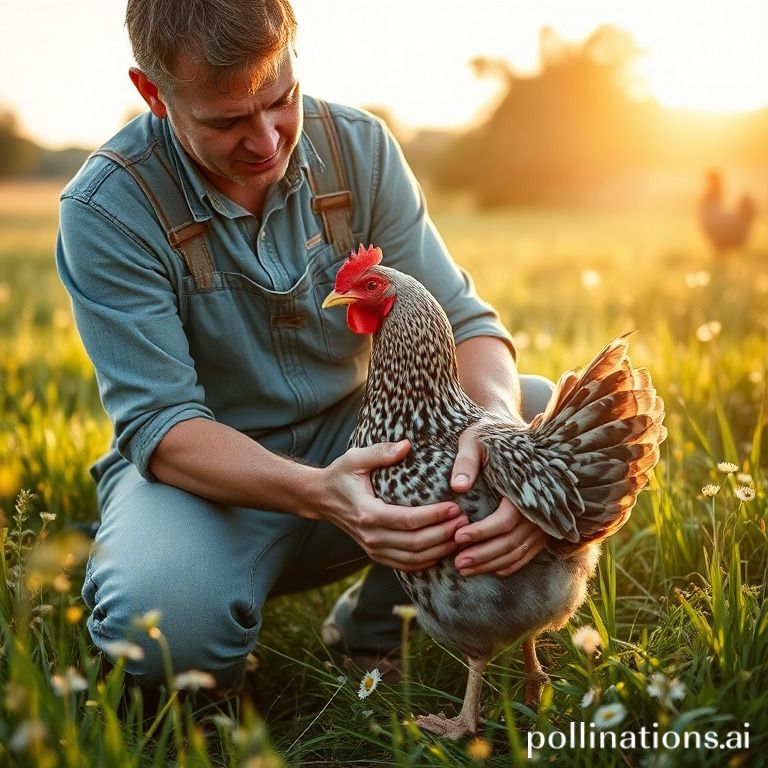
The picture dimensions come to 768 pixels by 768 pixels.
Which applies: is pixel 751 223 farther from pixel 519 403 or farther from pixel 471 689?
pixel 471 689

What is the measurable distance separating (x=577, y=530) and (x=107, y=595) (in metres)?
1.38

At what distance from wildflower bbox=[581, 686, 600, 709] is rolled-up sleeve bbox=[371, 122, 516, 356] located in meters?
1.40

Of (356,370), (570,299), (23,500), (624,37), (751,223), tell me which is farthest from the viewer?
(624,37)

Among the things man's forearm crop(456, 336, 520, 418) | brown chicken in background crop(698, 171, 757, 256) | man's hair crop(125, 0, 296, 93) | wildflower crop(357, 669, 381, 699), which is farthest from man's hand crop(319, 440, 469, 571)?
brown chicken in background crop(698, 171, 757, 256)

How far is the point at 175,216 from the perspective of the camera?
8.50 feet

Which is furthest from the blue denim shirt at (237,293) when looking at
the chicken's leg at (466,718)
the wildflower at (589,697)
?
the wildflower at (589,697)

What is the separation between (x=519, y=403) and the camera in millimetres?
2920

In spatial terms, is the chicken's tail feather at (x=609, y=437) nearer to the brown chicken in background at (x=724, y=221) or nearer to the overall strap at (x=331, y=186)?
the overall strap at (x=331, y=186)

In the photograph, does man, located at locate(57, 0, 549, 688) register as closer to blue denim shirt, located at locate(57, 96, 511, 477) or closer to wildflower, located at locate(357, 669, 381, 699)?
blue denim shirt, located at locate(57, 96, 511, 477)

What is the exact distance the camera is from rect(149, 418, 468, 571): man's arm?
7.06ft

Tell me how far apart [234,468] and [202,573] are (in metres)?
0.33

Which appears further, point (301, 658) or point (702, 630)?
point (301, 658)

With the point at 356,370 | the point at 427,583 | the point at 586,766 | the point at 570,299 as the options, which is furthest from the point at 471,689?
the point at 570,299

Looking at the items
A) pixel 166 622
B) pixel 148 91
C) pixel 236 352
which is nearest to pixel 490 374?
pixel 236 352
